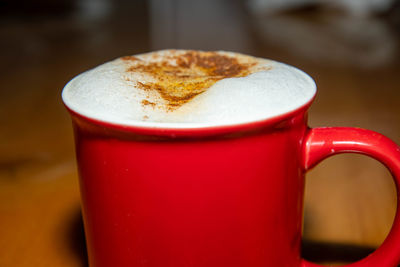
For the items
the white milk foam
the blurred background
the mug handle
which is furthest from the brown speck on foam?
the blurred background

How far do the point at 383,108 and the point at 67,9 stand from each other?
1.32m

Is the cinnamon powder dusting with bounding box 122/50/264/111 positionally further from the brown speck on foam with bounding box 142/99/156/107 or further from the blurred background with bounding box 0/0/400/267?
the blurred background with bounding box 0/0/400/267

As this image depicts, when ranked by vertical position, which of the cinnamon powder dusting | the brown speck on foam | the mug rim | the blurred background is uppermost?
the mug rim

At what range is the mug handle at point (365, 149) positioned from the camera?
353 mm

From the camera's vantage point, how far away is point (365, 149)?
353mm

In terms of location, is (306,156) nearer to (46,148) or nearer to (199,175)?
(199,175)

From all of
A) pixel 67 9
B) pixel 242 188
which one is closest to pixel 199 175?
pixel 242 188

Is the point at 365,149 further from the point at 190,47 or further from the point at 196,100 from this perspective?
the point at 190,47

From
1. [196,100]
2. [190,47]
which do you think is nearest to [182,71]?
[196,100]

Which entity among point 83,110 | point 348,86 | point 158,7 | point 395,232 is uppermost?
point 83,110

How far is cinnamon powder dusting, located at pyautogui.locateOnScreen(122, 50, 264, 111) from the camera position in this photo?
1.21 ft

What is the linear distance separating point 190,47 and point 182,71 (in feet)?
2.81

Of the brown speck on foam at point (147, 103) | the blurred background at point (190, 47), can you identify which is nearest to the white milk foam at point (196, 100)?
the brown speck on foam at point (147, 103)

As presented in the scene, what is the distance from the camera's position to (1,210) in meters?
0.57
